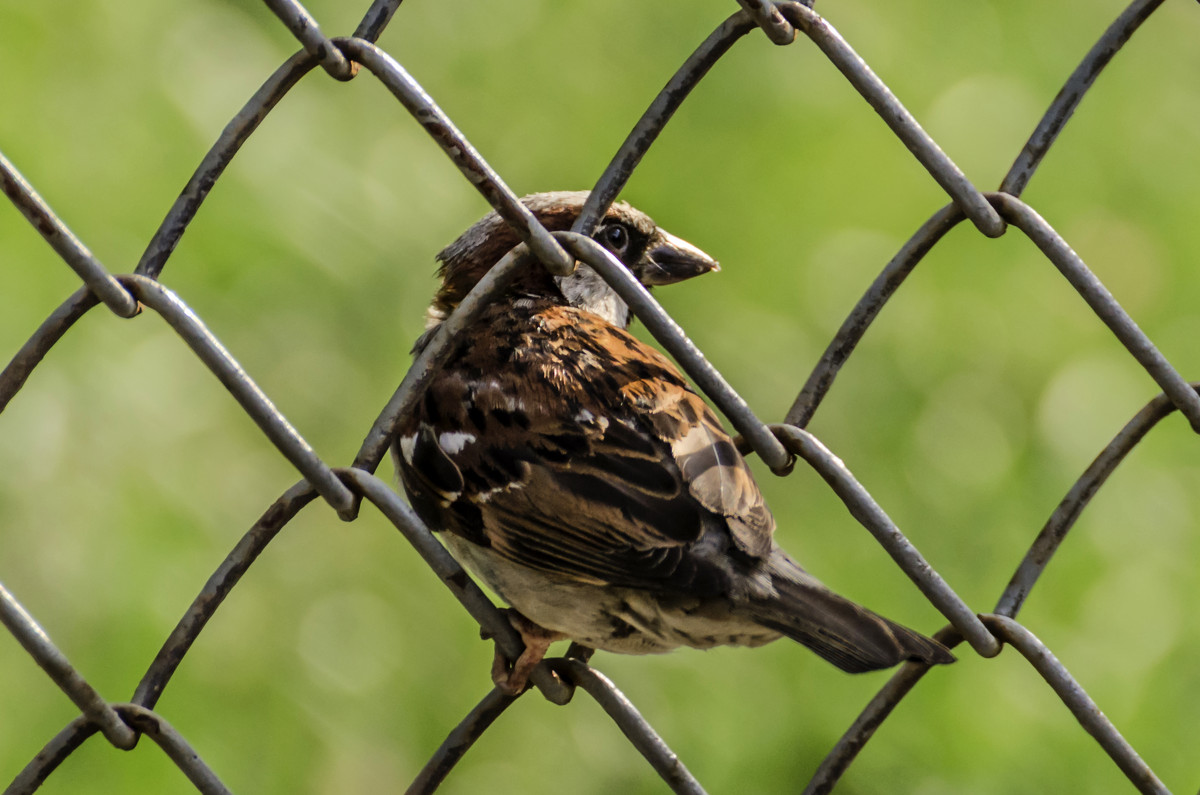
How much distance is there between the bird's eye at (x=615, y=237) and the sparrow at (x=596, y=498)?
0.17 metres

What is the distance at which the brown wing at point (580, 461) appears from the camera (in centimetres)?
158

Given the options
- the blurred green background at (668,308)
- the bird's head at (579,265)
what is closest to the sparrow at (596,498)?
the bird's head at (579,265)

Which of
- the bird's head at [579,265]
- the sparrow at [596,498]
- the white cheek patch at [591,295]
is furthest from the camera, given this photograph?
the white cheek patch at [591,295]

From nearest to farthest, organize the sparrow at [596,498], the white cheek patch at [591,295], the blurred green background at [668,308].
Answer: the sparrow at [596,498] < the white cheek patch at [591,295] < the blurred green background at [668,308]

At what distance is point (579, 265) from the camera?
2.03 m

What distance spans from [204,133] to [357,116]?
0.41 meters

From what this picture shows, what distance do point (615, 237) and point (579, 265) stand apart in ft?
0.25

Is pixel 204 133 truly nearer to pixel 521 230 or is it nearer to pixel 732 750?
pixel 732 750

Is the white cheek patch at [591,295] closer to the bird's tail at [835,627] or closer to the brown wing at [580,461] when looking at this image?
the brown wing at [580,461]

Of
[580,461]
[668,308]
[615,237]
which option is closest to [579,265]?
[615,237]

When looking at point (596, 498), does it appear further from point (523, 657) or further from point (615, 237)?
point (615, 237)

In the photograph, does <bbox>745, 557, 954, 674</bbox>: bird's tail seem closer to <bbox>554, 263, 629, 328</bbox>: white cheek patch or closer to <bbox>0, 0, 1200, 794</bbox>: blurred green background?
<bbox>554, 263, 629, 328</bbox>: white cheek patch

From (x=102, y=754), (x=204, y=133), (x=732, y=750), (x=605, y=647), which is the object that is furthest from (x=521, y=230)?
(x=204, y=133)

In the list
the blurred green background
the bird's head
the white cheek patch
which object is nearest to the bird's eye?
the bird's head
